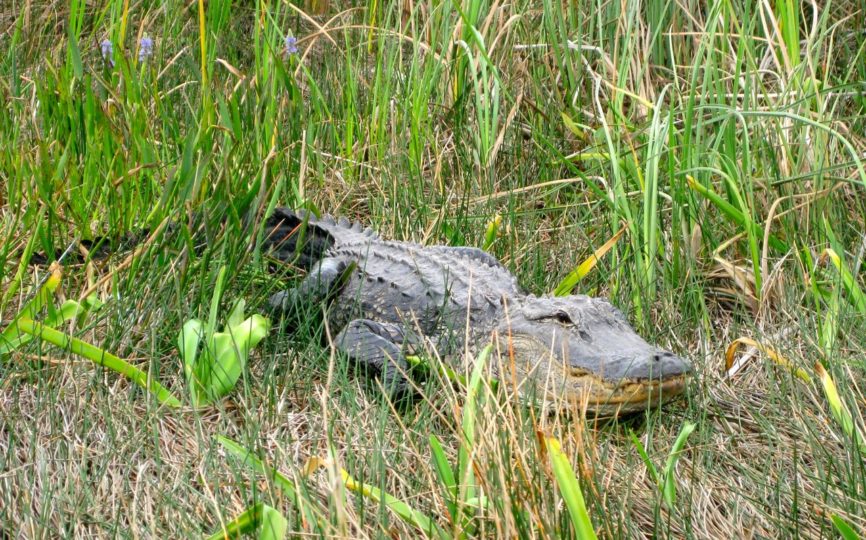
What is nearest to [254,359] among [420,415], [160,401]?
[160,401]

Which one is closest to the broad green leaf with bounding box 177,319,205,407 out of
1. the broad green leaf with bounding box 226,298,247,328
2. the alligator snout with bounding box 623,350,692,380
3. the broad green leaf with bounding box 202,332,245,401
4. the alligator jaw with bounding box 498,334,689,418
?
the broad green leaf with bounding box 202,332,245,401

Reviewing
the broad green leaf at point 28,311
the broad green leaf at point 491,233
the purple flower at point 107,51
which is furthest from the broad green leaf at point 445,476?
the purple flower at point 107,51

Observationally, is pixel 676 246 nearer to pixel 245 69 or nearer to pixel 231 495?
pixel 231 495

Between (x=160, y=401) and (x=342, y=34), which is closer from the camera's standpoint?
(x=160, y=401)

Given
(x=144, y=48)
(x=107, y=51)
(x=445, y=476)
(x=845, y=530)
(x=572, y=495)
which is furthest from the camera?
(x=144, y=48)

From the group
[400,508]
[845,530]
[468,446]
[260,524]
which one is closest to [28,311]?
[260,524]

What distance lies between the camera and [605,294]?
12.2ft

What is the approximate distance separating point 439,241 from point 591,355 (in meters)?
1.38

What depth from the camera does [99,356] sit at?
8.86 ft

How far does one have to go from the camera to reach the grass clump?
225 centimetres

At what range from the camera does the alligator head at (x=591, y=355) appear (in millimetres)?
2803

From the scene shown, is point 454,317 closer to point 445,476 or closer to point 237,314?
point 237,314

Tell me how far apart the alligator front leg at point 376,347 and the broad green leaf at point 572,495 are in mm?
1262

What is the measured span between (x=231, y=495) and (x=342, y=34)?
12.3 feet
